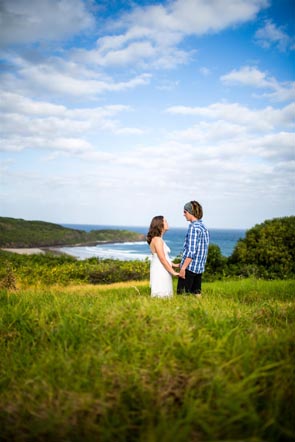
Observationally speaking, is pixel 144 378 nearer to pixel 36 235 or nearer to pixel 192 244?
pixel 192 244

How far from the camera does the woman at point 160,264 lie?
6.90 meters

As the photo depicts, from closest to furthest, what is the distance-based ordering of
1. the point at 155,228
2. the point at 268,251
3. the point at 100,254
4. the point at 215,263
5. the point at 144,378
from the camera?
the point at 144,378 → the point at 155,228 → the point at 268,251 → the point at 215,263 → the point at 100,254

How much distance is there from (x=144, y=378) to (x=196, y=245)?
4448 mm

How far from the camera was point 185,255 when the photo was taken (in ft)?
22.5

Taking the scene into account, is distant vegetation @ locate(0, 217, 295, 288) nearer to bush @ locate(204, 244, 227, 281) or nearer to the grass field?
bush @ locate(204, 244, 227, 281)

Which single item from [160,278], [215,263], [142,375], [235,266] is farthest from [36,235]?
[142,375]

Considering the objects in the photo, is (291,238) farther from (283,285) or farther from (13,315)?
(13,315)

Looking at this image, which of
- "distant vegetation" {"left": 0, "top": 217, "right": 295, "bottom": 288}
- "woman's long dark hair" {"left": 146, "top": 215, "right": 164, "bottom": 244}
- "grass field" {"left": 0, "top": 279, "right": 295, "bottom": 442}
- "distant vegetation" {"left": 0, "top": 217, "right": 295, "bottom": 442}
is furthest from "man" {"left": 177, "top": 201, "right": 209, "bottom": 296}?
"distant vegetation" {"left": 0, "top": 217, "right": 295, "bottom": 288}

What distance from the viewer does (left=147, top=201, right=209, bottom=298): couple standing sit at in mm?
6805

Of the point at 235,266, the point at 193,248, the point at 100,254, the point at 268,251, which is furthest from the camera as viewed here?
the point at 100,254

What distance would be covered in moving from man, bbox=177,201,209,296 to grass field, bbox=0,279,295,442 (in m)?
2.88

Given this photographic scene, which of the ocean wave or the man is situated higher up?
the man

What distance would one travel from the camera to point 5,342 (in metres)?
3.63

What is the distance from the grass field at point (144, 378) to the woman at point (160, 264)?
297 cm
